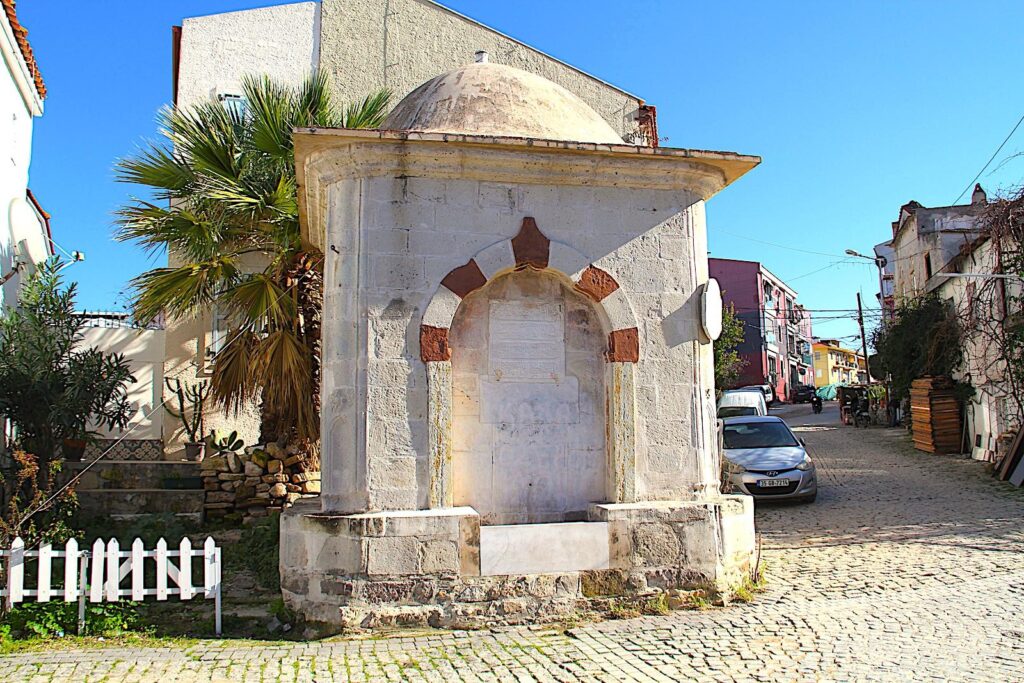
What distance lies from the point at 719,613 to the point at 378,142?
4.59m

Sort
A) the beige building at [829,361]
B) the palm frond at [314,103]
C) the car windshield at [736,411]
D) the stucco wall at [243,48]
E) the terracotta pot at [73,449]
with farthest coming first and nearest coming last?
the beige building at [829,361], the car windshield at [736,411], the stucco wall at [243,48], the palm frond at [314,103], the terracotta pot at [73,449]

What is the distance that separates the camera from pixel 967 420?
19.1m

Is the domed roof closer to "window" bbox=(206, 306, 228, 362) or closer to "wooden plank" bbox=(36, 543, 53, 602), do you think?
"wooden plank" bbox=(36, 543, 53, 602)

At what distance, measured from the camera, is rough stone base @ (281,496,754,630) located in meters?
6.14

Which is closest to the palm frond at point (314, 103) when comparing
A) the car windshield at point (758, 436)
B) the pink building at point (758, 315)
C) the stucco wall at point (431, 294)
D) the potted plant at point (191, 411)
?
the potted plant at point (191, 411)

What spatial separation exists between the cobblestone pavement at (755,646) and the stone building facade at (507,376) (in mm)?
450

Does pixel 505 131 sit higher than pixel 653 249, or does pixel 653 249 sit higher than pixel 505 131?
pixel 505 131

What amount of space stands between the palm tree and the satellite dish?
573cm

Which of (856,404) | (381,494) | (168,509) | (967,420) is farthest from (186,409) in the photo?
(856,404)

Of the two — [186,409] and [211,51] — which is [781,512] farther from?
[211,51]

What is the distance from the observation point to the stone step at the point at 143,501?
11.2 meters

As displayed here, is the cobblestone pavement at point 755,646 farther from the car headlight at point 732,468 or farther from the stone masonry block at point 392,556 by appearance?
the car headlight at point 732,468

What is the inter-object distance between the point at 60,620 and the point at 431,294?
3.87 metres

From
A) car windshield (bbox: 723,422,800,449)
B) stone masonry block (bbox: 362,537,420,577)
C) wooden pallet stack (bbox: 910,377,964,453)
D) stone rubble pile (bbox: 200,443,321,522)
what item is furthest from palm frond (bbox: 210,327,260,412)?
wooden pallet stack (bbox: 910,377,964,453)
